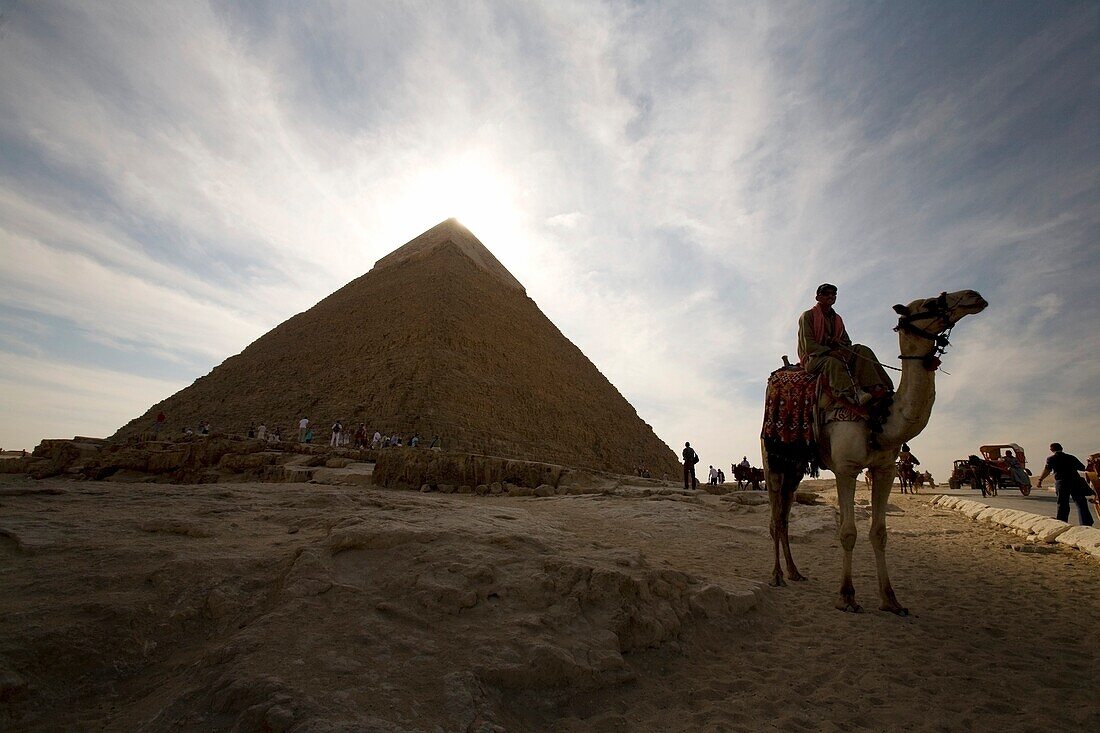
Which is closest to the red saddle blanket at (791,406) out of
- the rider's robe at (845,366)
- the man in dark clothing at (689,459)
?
the rider's robe at (845,366)

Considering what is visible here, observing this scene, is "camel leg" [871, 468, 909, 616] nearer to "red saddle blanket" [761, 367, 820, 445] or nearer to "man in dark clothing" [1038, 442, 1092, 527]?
"red saddle blanket" [761, 367, 820, 445]

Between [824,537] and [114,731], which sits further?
[824,537]

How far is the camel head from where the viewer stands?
2.94 m

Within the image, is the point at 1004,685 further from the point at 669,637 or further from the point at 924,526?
the point at 924,526

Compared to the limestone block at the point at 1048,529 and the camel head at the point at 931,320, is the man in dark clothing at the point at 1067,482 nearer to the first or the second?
the limestone block at the point at 1048,529

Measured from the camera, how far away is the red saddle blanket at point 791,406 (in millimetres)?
3744

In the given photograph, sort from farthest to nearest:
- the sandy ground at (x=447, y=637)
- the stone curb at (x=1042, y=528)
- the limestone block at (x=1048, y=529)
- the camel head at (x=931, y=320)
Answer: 1. the limestone block at (x=1048, y=529)
2. the stone curb at (x=1042, y=528)
3. the camel head at (x=931, y=320)
4. the sandy ground at (x=447, y=637)

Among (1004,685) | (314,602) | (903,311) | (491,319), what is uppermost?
(491,319)

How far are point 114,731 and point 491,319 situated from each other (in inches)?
1322

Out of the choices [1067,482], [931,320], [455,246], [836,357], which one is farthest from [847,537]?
[455,246]

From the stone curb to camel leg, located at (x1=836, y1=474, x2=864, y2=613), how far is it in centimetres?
299

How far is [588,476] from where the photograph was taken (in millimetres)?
11617

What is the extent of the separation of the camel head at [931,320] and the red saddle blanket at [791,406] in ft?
2.10

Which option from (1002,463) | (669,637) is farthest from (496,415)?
(669,637)
